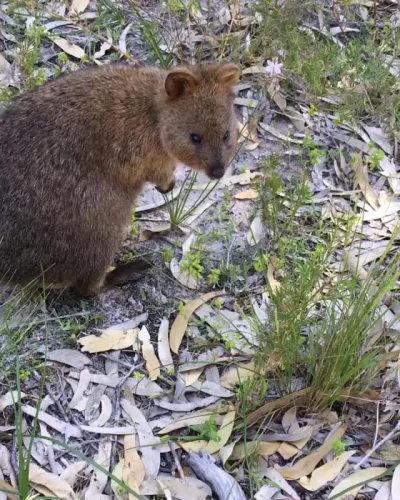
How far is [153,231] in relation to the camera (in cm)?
463

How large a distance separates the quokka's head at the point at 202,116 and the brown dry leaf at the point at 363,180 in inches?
49.2

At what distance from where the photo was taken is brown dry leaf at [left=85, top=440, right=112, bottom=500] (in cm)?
333

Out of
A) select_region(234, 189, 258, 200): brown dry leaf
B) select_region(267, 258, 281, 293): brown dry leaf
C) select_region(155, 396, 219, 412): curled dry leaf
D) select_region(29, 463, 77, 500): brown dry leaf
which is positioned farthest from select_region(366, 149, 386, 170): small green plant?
select_region(29, 463, 77, 500): brown dry leaf

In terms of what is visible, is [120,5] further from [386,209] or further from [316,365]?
[316,365]

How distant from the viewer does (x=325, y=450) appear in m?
3.55

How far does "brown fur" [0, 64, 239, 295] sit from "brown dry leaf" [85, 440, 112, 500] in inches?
36.7

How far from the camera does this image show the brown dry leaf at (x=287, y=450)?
3547 millimetres

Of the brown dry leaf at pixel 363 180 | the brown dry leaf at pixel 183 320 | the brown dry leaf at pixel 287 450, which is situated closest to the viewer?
the brown dry leaf at pixel 287 450

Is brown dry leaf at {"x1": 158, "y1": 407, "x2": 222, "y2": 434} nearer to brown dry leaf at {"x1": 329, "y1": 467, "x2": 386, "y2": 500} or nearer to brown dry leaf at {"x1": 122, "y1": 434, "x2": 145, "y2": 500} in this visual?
brown dry leaf at {"x1": 122, "y1": 434, "x2": 145, "y2": 500}

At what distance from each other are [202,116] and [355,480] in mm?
2033

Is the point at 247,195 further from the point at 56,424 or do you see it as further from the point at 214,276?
the point at 56,424

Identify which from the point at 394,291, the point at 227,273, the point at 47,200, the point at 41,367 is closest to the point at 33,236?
the point at 47,200

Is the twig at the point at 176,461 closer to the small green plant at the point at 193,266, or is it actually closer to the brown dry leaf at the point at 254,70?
the small green plant at the point at 193,266

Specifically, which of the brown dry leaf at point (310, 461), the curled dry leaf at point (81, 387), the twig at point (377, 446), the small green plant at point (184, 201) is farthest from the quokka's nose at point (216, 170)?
the twig at point (377, 446)
